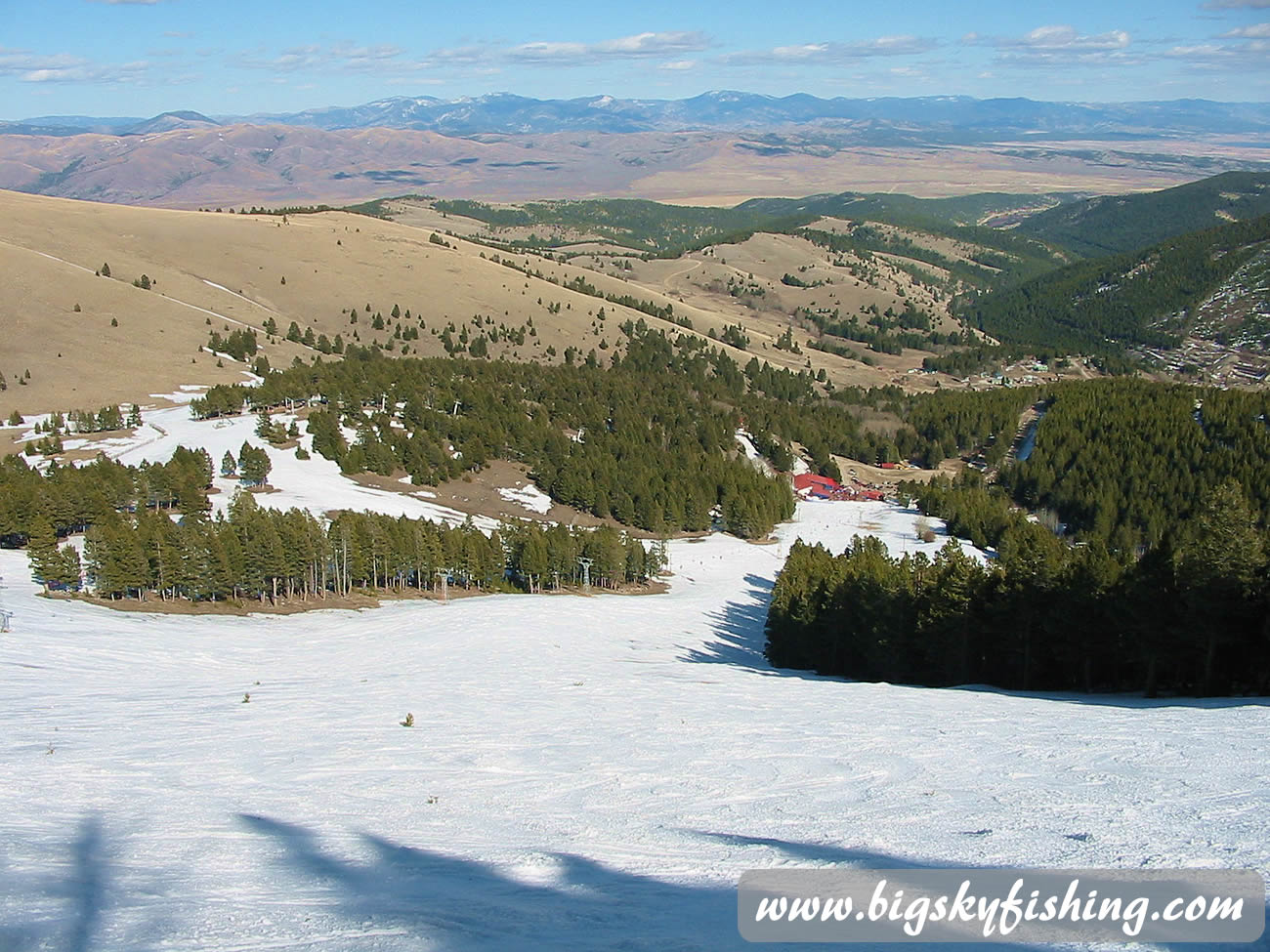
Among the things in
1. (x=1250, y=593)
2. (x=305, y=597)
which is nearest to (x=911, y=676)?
(x=1250, y=593)

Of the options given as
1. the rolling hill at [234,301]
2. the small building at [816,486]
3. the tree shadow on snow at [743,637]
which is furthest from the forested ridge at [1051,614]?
the rolling hill at [234,301]

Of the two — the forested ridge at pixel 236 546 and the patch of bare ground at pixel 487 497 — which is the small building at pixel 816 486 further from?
the forested ridge at pixel 236 546

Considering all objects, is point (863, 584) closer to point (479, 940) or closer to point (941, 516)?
point (479, 940)

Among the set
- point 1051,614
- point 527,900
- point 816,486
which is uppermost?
point 527,900

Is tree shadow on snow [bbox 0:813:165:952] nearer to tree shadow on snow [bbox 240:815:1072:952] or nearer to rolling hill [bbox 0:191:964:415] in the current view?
tree shadow on snow [bbox 240:815:1072:952]

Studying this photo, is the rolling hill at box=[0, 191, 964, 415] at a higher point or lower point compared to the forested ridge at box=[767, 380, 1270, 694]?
higher

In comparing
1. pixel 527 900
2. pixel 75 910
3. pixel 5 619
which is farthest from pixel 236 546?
pixel 527 900

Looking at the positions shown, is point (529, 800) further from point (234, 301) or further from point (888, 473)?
point (234, 301)

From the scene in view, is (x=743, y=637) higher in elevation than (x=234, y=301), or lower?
lower

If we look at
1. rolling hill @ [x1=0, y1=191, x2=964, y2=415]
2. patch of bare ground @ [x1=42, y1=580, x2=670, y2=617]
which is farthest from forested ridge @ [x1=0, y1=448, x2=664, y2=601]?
rolling hill @ [x1=0, y1=191, x2=964, y2=415]
